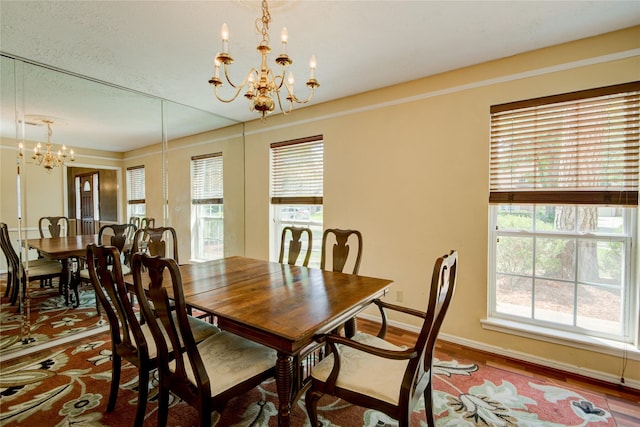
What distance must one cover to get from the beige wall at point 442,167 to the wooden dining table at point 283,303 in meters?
1.09

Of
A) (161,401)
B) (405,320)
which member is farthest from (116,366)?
(405,320)

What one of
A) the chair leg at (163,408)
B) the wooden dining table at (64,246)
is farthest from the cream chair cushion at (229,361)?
the wooden dining table at (64,246)

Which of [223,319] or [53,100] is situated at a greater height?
[53,100]

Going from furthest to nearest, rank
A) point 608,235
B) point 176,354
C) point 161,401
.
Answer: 1. point 608,235
2. point 161,401
3. point 176,354

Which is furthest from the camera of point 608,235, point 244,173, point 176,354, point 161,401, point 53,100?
point 244,173

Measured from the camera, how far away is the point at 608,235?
2.15 metres

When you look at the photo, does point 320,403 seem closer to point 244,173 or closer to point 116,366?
point 116,366

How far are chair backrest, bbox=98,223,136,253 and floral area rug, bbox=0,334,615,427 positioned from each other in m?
1.20

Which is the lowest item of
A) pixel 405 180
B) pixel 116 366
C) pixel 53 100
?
pixel 116 366

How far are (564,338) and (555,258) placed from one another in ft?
2.05

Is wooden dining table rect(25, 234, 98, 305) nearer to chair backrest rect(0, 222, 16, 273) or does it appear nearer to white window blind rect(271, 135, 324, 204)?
chair backrest rect(0, 222, 16, 273)

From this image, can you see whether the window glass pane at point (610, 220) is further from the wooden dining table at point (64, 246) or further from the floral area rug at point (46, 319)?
the floral area rug at point (46, 319)

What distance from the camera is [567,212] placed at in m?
2.30

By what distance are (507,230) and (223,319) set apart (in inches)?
97.9
